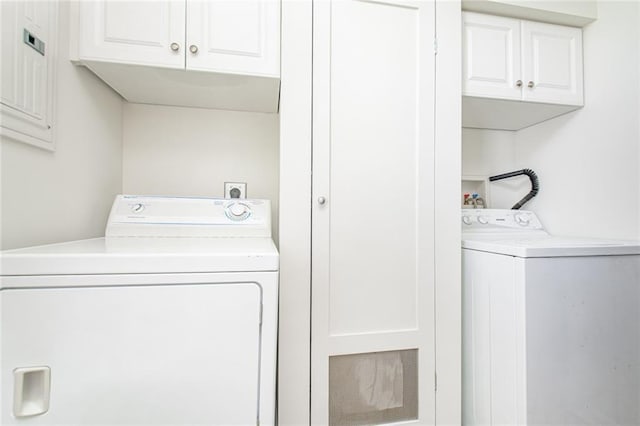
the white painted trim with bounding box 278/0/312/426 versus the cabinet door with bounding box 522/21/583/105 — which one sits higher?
the cabinet door with bounding box 522/21/583/105

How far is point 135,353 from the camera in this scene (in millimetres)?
723

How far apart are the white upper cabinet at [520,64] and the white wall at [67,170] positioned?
5.86 feet

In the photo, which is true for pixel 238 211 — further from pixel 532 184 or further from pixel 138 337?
pixel 532 184

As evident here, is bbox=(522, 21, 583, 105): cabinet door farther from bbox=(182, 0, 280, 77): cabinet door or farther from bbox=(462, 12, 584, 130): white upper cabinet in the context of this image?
bbox=(182, 0, 280, 77): cabinet door

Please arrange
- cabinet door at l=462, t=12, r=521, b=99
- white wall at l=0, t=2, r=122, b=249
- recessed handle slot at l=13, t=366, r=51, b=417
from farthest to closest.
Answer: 1. cabinet door at l=462, t=12, r=521, b=99
2. white wall at l=0, t=2, r=122, b=249
3. recessed handle slot at l=13, t=366, r=51, b=417

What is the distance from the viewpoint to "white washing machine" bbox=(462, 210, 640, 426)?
1082mm

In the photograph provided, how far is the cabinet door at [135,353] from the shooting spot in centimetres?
68

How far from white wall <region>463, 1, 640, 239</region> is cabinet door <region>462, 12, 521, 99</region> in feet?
1.37

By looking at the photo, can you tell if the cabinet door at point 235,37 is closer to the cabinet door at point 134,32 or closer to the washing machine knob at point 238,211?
the cabinet door at point 134,32

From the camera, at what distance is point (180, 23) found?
1169 millimetres

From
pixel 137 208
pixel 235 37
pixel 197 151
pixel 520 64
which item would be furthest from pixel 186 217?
pixel 520 64

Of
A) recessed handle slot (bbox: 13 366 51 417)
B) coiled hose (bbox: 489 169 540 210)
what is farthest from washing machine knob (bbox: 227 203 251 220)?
coiled hose (bbox: 489 169 540 210)

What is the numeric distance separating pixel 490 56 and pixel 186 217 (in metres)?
1.73

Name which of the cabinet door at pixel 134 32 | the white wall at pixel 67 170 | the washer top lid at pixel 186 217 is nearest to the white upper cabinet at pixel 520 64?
the washer top lid at pixel 186 217
